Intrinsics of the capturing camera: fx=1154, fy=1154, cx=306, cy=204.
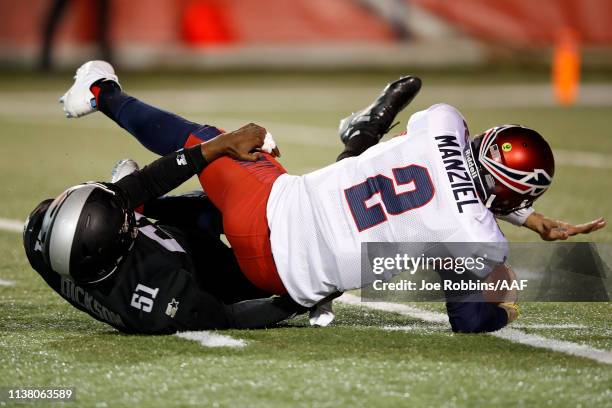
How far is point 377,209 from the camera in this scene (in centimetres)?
456

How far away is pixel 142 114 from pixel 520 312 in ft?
6.44

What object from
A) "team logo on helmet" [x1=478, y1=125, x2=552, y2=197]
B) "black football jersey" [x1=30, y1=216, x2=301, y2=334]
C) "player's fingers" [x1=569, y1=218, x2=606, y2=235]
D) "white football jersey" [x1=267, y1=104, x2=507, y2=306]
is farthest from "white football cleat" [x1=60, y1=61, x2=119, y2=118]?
"player's fingers" [x1=569, y1=218, x2=606, y2=235]

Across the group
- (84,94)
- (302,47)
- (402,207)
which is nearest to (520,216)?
(402,207)

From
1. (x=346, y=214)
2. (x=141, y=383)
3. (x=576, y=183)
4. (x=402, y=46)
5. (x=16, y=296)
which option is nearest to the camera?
(x=141, y=383)

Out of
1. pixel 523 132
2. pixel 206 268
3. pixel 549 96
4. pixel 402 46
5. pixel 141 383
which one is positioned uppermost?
pixel 402 46

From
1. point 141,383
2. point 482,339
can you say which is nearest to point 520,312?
point 482,339

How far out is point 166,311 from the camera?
466 cm

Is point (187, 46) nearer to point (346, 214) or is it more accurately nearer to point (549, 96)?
point (549, 96)

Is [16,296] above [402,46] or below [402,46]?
below

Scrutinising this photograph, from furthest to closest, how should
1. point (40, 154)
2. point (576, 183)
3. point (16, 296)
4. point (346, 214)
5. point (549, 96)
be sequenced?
point (549, 96) → point (40, 154) → point (576, 183) → point (16, 296) → point (346, 214)

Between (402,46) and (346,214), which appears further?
(402,46)

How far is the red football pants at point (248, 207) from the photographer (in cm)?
476

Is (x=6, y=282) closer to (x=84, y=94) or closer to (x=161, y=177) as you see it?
(x=84, y=94)

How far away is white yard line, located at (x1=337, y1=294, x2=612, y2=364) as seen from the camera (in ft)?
14.5
